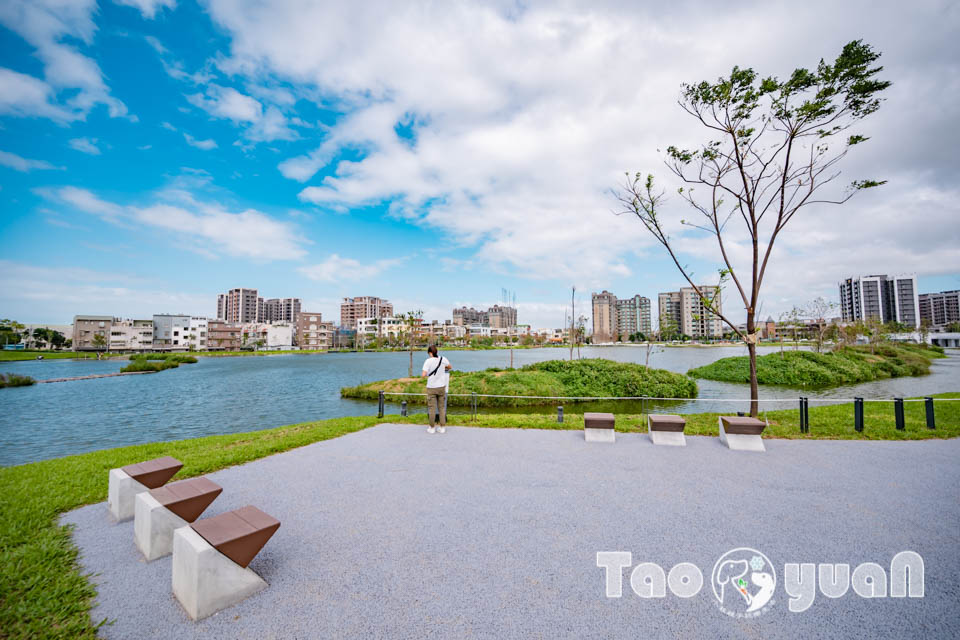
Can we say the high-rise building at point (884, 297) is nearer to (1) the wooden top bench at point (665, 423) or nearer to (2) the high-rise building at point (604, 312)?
(2) the high-rise building at point (604, 312)

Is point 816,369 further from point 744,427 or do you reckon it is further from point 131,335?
point 131,335


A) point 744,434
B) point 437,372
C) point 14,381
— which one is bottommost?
point 14,381

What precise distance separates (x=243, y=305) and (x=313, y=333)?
68700mm

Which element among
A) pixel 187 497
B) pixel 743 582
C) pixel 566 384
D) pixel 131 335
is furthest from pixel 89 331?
pixel 743 582

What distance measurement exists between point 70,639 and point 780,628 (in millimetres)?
4665

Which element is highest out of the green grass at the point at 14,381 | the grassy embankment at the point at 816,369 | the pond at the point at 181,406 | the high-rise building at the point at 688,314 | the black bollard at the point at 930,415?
the high-rise building at the point at 688,314

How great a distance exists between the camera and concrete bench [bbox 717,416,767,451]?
731 cm

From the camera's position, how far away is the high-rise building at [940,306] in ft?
380

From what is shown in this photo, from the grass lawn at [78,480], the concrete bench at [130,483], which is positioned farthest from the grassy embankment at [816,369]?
the concrete bench at [130,483]

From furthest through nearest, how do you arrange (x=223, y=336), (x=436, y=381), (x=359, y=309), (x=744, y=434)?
1. (x=359, y=309)
2. (x=223, y=336)
3. (x=436, y=381)
4. (x=744, y=434)

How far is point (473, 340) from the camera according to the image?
123 meters

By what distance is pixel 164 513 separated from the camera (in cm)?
363

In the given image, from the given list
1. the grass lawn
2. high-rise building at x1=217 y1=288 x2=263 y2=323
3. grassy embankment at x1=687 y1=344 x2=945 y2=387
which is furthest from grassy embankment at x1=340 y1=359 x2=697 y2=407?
high-rise building at x1=217 y1=288 x2=263 y2=323

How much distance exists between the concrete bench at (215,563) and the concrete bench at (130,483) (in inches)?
82.6
